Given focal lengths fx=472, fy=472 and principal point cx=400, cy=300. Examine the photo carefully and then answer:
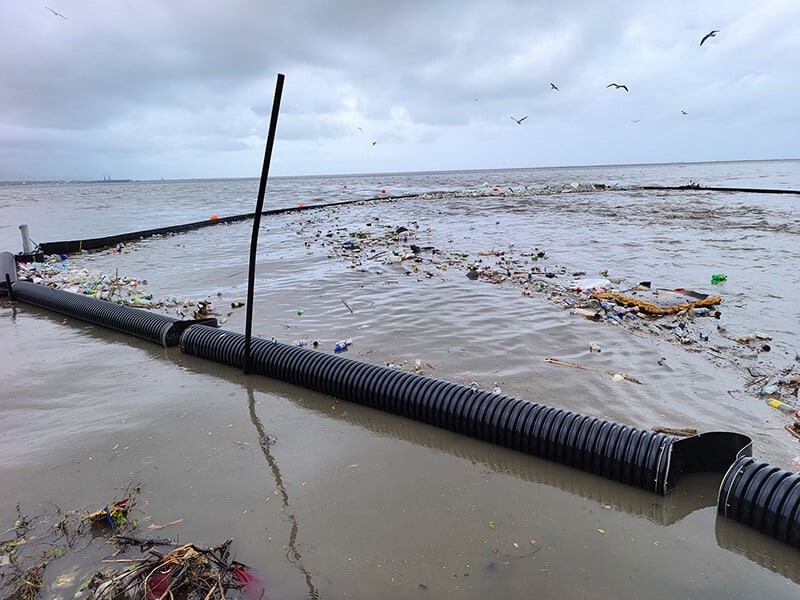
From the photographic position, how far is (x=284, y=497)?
3.04m

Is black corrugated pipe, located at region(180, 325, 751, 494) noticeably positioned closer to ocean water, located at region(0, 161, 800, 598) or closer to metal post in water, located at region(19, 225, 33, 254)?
ocean water, located at region(0, 161, 800, 598)

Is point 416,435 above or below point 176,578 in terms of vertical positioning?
below

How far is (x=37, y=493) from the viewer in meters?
3.09

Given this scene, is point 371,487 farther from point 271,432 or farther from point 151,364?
point 151,364

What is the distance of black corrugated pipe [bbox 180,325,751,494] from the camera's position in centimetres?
310

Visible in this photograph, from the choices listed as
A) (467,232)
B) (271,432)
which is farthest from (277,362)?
(467,232)

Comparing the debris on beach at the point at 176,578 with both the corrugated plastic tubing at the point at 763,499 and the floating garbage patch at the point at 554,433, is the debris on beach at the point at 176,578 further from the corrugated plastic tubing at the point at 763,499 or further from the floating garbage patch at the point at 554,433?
the corrugated plastic tubing at the point at 763,499

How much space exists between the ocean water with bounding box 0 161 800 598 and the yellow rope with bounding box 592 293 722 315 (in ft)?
0.83

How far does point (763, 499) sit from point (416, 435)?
2.25 meters

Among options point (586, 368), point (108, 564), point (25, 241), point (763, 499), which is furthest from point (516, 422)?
point (25, 241)

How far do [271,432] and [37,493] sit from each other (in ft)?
5.05

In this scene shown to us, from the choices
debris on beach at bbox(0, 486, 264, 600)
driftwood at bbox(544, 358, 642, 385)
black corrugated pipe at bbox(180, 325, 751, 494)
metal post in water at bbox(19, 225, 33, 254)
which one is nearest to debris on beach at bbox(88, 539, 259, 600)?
debris on beach at bbox(0, 486, 264, 600)

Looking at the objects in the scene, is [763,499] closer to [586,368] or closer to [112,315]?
[586,368]

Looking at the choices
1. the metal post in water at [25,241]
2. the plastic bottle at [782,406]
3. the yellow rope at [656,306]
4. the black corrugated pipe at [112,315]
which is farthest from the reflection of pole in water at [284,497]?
the metal post in water at [25,241]
